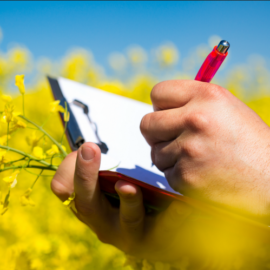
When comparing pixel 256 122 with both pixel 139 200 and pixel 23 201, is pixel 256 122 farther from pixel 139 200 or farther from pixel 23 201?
pixel 23 201

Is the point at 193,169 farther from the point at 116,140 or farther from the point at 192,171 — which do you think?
the point at 116,140

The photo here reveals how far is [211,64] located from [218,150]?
0.11 meters

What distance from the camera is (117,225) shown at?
389mm

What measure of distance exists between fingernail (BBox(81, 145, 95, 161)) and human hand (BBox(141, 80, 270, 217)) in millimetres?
88

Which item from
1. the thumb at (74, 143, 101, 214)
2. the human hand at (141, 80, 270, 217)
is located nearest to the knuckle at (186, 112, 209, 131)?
the human hand at (141, 80, 270, 217)

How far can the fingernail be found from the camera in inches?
11.8

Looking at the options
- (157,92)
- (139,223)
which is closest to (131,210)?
(139,223)

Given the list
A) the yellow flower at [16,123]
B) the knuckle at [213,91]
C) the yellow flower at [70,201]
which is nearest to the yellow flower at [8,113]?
the yellow flower at [16,123]

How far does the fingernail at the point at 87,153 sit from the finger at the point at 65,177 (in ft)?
0.18

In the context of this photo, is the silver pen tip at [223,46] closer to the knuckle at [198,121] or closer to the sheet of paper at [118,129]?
the knuckle at [198,121]

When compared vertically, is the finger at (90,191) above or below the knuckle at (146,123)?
below

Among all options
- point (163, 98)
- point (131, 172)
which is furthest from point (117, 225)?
point (163, 98)

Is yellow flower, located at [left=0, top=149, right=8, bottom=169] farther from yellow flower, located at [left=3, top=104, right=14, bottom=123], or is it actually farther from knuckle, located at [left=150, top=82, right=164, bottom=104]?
knuckle, located at [left=150, top=82, right=164, bottom=104]

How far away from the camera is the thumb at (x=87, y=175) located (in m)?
0.30
